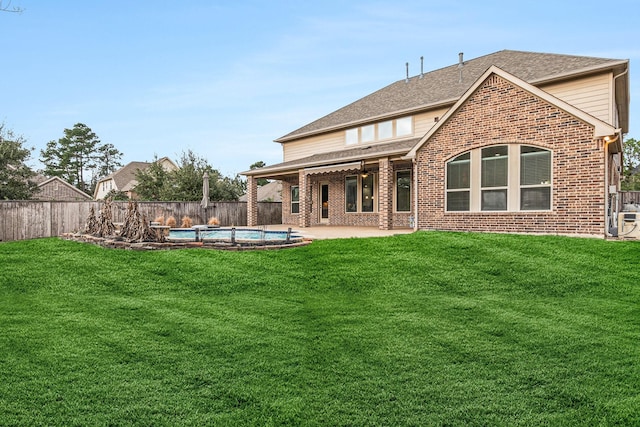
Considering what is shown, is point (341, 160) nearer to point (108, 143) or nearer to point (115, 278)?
point (115, 278)

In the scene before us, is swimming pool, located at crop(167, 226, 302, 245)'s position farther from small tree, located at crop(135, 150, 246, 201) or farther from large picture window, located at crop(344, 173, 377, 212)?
small tree, located at crop(135, 150, 246, 201)

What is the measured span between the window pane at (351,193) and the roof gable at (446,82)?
2993mm

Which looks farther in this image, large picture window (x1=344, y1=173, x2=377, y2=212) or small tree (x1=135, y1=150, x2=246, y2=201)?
small tree (x1=135, y1=150, x2=246, y2=201)

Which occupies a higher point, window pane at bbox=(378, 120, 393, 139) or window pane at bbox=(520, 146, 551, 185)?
window pane at bbox=(378, 120, 393, 139)

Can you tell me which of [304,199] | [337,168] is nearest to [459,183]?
[337,168]

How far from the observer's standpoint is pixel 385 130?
66.2ft

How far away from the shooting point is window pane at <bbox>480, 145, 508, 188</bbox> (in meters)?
12.5

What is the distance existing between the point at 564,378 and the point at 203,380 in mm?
3608

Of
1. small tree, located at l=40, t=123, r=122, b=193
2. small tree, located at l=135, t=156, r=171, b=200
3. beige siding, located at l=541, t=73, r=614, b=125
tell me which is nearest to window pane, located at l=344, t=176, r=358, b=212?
beige siding, located at l=541, t=73, r=614, b=125

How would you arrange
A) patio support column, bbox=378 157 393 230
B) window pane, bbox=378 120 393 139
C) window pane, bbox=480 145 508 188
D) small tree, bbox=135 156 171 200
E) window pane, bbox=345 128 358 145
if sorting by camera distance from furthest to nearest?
1. small tree, bbox=135 156 171 200
2. window pane, bbox=345 128 358 145
3. window pane, bbox=378 120 393 139
4. patio support column, bbox=378 157 393 230
5. window pane, bbox=480 145 508 188

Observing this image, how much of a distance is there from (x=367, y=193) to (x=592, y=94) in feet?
31.6

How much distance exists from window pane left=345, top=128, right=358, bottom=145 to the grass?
1294 centimetres

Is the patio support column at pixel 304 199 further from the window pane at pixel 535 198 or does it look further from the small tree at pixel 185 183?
the small tree at pixel 185 183

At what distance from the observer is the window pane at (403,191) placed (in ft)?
59.6
